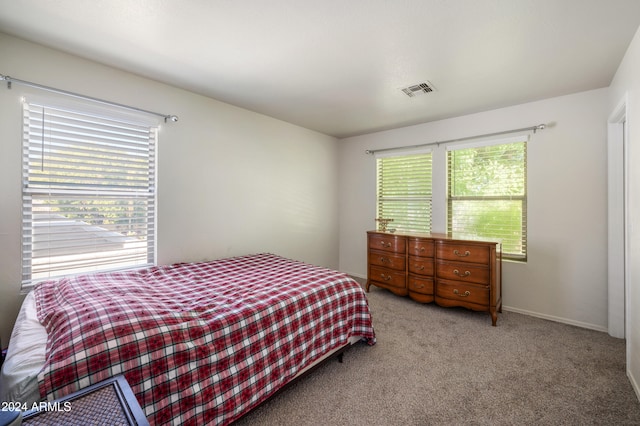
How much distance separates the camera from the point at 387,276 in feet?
12.1

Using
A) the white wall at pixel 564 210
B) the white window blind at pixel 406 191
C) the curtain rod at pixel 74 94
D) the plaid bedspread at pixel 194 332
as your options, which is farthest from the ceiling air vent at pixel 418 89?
the curtain rod at pixel 74 94

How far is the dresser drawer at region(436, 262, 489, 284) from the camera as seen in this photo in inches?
116

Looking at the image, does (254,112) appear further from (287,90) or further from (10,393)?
(10,393)

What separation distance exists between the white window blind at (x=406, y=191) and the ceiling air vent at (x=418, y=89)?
122 centimetres

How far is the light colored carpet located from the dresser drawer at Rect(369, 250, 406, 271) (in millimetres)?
897

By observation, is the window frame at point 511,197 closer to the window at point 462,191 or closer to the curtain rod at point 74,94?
the window at point 462,191

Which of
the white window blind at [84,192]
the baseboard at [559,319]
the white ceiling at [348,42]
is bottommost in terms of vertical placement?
the baseboard at [559,319]

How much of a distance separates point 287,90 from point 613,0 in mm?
2399

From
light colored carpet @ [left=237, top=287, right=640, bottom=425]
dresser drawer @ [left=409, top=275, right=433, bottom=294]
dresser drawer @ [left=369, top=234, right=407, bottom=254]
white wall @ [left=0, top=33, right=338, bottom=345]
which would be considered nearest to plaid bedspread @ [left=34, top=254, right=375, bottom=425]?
light colored carpet @ [left=237, top=287, right=640, bottom=425]

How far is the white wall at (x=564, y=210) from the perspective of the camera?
2795mm

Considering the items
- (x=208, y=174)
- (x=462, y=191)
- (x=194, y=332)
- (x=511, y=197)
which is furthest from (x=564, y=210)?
(x=208, y=174)

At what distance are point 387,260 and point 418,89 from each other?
6.85ft

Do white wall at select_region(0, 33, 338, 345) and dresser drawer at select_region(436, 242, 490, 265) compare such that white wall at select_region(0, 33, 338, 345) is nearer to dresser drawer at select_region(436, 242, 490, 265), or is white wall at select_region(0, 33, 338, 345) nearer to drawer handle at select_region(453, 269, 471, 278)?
dresser drawer at select_region(436, 242, 490, 265)

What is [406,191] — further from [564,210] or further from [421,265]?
[564,210]
